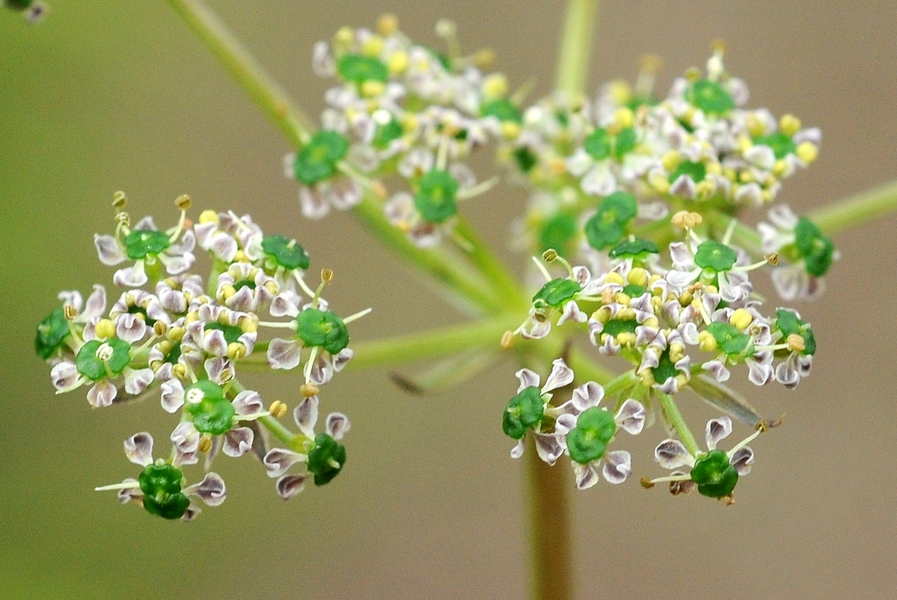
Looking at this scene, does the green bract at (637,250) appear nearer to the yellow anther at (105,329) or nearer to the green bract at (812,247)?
the green bract at (812,247)

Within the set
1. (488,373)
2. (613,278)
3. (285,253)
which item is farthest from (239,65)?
(488,373)

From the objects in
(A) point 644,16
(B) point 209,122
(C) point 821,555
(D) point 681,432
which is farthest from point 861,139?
(D) point 681,432

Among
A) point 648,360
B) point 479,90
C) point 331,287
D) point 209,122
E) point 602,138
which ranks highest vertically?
point 209,122

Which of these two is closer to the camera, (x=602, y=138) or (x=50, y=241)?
(x=602, y=138)

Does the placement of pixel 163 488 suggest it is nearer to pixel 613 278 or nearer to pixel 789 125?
pixel 613 278

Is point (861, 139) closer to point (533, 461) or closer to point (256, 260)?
point (533, 461)

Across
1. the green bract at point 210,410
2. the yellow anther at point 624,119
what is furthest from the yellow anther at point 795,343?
the green bract at point 210,410

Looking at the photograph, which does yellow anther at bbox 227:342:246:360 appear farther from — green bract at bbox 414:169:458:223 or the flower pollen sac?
green bract at bbox 414:169:458:223

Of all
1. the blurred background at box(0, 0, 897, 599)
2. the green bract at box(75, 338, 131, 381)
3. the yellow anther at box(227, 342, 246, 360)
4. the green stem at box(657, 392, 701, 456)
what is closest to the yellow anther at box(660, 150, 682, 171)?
the green stem at box(657, 392, 701, 456)
